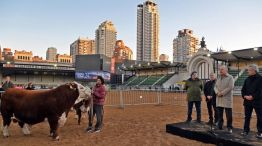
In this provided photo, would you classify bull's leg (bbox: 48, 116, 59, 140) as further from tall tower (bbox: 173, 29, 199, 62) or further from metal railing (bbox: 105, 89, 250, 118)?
tall tower (bbox: 173, 29, 199, 62)

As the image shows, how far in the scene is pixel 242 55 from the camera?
37.4m

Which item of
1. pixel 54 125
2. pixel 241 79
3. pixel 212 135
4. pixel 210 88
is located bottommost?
pixel 212 135

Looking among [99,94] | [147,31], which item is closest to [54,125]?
[99,94]

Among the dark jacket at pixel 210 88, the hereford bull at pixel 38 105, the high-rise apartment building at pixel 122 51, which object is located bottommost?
the hereford bull at pixel 38 105

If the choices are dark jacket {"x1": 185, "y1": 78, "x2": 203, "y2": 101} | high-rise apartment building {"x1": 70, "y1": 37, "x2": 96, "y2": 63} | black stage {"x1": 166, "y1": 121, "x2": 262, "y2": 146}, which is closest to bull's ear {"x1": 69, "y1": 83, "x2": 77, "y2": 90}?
black stage {"x1": 166, "y1": 121, "x2": 262, "y2": 146}

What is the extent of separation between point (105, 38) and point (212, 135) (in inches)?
6854

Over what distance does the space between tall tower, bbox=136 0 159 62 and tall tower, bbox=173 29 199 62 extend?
70.6ft

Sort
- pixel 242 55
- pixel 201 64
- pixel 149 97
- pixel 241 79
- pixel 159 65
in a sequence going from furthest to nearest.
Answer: pixel 159 65, pixel 201 64, pixel 242 55, pixel 241 79, pixel 149 97

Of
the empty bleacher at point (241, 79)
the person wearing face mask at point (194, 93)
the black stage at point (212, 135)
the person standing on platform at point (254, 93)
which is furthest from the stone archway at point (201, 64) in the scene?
the person standing on platform at point (254, 93)

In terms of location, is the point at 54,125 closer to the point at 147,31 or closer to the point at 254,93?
the point at 254,93

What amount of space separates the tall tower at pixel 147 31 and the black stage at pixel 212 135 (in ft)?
432

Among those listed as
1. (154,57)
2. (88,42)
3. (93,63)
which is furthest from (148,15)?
(93,63)

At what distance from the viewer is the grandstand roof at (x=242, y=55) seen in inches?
1383

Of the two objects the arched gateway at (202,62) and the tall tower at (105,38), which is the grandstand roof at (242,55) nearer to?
the arched gateway at (202,62)
